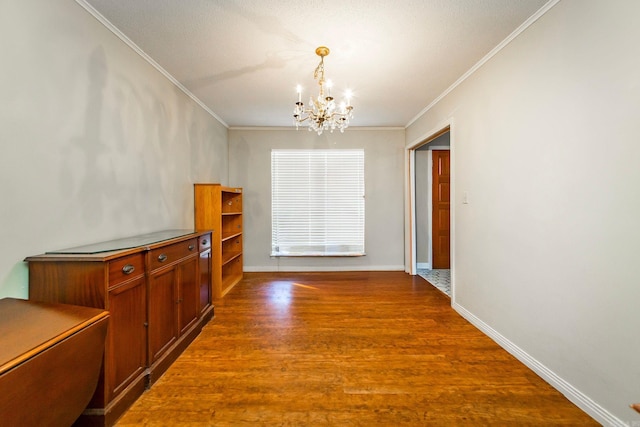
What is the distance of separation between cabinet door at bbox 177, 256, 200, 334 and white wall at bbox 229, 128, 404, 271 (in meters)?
2.23

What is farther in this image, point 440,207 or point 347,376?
point 440,207

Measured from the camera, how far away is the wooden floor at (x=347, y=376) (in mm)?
1496

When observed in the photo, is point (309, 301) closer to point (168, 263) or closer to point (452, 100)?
point (168, 263)

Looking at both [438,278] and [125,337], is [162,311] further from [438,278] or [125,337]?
[438,278]

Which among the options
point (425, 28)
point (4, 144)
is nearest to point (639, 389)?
point (425, 28)

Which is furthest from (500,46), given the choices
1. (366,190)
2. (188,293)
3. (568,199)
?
(188,293)

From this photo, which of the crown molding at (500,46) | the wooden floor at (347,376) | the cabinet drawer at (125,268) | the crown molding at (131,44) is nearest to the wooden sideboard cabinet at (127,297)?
the cabinet drawer at (125,268)

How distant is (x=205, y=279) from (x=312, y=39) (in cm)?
236

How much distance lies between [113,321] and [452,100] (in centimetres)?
354

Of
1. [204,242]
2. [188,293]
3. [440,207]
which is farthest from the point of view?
[440,207]

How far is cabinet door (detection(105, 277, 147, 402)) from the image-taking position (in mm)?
1428

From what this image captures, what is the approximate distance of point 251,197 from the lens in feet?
15.0

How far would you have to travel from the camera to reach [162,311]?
1877 mm

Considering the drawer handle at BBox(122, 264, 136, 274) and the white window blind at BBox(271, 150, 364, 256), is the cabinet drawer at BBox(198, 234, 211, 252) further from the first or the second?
the white window blind at BBox(271, 150, 364, 256)
